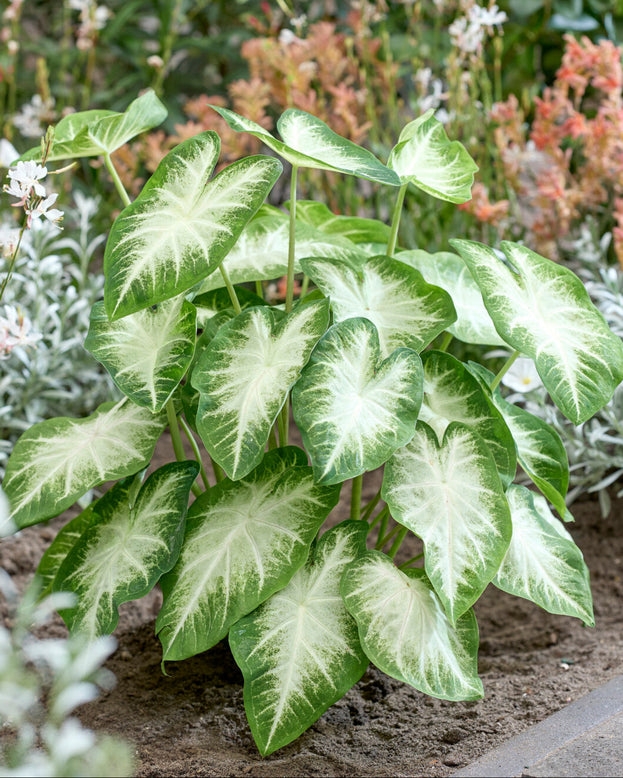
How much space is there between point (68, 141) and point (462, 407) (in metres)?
0.69

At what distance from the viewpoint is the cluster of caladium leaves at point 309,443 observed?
1.02m

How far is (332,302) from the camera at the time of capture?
1115 millimetres

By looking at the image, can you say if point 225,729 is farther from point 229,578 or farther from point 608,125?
point 608,125

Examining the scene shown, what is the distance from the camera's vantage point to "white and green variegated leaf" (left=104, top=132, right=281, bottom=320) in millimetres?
1018

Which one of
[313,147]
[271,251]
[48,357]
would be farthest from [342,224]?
[48,357]

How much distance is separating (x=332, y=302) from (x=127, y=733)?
0.69 meters

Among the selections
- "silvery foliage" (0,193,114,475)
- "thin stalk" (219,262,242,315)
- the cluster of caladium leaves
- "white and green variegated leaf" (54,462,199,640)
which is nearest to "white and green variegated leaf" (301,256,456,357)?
the cluster of caladium leaves

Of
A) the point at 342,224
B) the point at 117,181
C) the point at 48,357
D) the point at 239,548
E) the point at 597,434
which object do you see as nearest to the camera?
the point at 239,548

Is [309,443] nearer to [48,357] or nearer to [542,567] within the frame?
[542,567]

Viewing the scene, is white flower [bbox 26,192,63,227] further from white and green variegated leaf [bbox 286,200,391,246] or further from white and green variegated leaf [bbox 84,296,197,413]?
white and green variegated leaf [bbox 286,200,391,246]

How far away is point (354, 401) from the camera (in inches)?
41.0

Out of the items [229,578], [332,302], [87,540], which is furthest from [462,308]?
[87,540]

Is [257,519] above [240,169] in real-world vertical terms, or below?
below

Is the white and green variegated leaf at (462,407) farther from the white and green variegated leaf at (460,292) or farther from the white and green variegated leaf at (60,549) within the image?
the white and green variegated leaf at (60,549)
